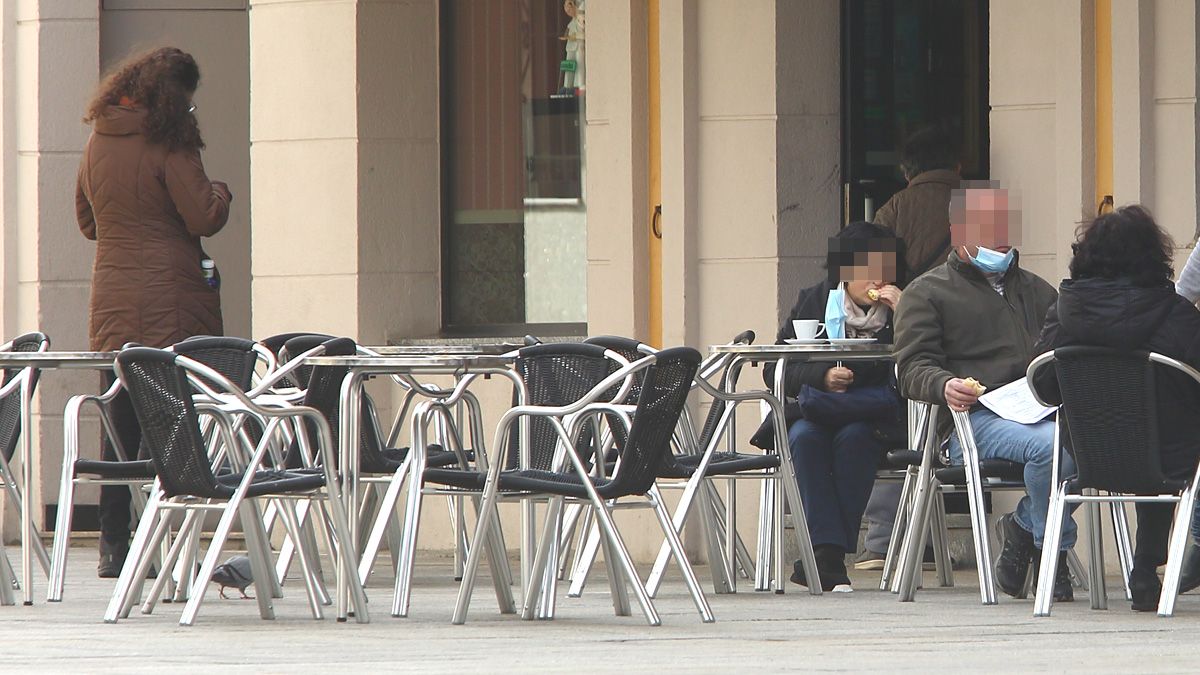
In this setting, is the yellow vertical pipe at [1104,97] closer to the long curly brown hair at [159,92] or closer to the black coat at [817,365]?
the black coat at [817,365]

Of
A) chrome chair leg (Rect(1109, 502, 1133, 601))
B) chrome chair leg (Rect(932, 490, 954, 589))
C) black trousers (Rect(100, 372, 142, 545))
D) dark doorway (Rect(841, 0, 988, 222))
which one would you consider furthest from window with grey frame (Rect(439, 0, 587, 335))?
chrome chair leg (Rect(1109, 502, 1133, 601))

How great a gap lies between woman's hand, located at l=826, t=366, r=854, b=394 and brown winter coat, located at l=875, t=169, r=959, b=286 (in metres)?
1.04

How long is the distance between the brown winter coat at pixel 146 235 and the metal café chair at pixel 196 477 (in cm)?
195

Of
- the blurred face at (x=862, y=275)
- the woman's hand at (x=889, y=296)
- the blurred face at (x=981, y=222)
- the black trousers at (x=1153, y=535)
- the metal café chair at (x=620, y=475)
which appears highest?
the blurred face at (x=981, y=222)

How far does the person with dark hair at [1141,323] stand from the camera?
7.31m

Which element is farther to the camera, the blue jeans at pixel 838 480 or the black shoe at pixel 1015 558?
the blue jeans at pixel 838 480

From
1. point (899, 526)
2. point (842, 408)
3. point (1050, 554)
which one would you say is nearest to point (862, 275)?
point (842, 408)

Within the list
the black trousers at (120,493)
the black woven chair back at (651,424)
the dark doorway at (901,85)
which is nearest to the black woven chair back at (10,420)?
the black trousers at (120,493)

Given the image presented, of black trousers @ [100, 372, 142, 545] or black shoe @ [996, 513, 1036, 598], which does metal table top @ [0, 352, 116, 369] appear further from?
black shoe @ [996, 513, 1036, 598]

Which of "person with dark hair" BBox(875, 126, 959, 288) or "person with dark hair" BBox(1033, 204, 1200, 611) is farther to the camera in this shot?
"person with dark hair" BBox(875, 126, 959, 288)

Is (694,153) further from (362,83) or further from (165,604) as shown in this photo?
A: (165,604)

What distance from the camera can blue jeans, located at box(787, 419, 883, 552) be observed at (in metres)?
8.68

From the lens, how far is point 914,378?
808 centimetres

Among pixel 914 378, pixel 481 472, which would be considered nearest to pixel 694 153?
pixel 914 378
